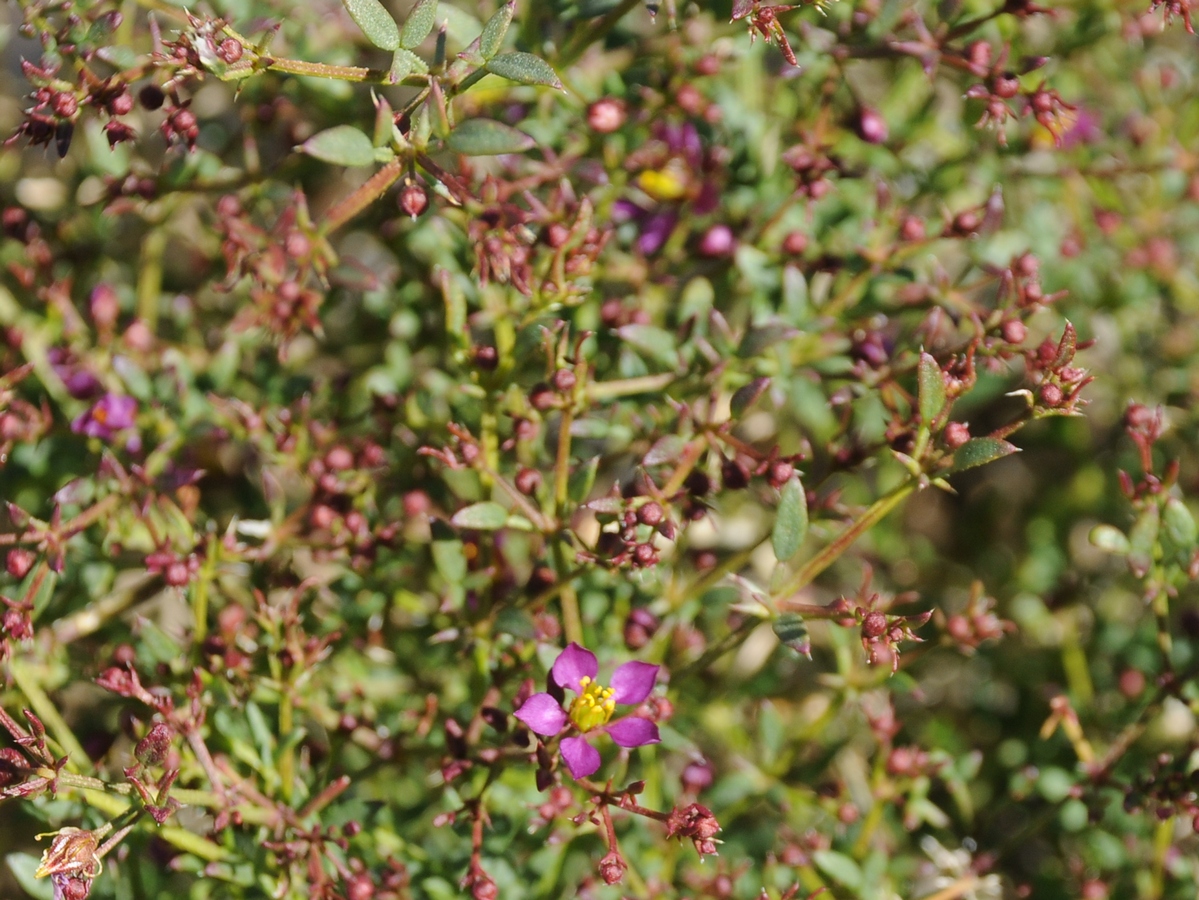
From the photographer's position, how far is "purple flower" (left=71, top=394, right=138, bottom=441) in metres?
2.88

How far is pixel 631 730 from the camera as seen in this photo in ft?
7.56

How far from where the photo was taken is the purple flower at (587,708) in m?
2.24

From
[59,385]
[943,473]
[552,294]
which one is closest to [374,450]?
[552,294]

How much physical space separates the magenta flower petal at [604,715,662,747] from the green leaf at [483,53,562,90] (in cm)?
128

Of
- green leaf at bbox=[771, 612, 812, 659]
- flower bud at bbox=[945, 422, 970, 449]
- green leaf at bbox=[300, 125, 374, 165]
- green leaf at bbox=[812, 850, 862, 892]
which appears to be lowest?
green leaf at bbox=[812, 850, 862, 892]

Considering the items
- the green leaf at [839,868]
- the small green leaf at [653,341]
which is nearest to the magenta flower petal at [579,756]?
the green leaf at [839,868]

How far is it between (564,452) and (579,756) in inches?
25.3

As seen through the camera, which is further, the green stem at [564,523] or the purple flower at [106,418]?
the purple flower at [106,418]

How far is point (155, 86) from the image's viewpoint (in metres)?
2.48

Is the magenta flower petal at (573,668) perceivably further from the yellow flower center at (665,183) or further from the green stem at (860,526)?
the yellow flower center at (665,183)

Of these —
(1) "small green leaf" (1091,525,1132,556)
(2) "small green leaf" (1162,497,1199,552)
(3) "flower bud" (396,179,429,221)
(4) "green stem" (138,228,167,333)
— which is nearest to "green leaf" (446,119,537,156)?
(3) "flower bud" (396,179,429,221)

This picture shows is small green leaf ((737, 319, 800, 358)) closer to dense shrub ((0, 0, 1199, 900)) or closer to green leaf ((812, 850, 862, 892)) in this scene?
dense shrub ((0, 0, 1199, 900))

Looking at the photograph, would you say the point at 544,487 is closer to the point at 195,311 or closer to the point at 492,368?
the point at 492,368

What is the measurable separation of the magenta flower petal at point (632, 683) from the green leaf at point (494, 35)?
1.27 m
